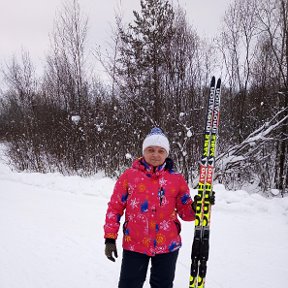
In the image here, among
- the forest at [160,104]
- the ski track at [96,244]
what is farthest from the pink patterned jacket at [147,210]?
the forest at [160,104]

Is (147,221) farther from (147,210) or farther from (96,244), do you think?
(96,244)

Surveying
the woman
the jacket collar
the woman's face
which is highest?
the woman's face

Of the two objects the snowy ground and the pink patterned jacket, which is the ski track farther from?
the pink patterned jacket

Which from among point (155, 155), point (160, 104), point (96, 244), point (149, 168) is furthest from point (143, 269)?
point (160, 104)

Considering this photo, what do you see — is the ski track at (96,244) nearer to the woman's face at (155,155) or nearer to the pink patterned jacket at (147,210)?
the pink patterned jacket at (147,210)

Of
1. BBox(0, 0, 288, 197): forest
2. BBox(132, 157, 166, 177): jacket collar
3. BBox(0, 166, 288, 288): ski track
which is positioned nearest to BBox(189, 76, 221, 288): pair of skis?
BBox(132, 157, 166, 177): jacket collar

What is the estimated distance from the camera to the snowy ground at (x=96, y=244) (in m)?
3.26

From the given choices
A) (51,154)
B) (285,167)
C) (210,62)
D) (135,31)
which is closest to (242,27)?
(210,62)

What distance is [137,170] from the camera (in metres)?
2.12

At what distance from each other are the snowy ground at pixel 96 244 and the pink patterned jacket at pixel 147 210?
138cm

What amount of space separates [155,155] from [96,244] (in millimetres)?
2678

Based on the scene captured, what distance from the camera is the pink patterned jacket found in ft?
6.69

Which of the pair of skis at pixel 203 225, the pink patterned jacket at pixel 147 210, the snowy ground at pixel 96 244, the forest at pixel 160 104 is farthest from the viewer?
the forest at pixel 160 104

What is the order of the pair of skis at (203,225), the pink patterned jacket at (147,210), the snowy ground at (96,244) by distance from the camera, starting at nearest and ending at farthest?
the pink patterned jacket at (147,210) < the pair of skis at (203,225) < the snowy ground at (96,244)
